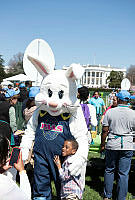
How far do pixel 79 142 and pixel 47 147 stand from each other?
40 centimetres

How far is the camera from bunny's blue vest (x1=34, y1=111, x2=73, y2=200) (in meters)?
2.64

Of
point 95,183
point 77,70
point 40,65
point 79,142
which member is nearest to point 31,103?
point 40,65

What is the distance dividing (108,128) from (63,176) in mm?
1310

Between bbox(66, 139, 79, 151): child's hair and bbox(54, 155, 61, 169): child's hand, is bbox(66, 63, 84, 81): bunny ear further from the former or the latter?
bbox(54, 155, 61, 169): child's hand

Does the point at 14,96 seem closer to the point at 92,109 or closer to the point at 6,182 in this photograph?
the point at 92,109

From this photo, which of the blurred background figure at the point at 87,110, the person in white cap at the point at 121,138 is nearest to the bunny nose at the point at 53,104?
the person in white cap at the point at 121,138

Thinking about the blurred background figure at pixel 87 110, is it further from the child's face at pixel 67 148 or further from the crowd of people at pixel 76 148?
the child's face at pixel 67 148

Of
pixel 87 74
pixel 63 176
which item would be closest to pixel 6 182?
pixel 63 176

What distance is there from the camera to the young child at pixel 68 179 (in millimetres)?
2492

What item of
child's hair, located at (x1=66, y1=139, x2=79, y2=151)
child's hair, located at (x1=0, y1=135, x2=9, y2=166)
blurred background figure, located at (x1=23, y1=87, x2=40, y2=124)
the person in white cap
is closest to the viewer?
child's hair, located at (x1=0, y1=135, x2=9, y2=166)

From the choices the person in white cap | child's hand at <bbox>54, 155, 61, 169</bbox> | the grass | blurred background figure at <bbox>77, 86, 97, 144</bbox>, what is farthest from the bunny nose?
the grass

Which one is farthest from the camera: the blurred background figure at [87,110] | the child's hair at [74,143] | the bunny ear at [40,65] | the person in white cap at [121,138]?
the blurred background figure at [87,110]

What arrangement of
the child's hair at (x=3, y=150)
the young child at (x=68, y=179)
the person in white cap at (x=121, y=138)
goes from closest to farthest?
1. the child's hair at (x=3, y=150)
2. the young child at (x=68, y=179)
3. the person in white cap at (x=121, y=138)

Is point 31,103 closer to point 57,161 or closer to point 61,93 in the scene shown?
point 61,93
